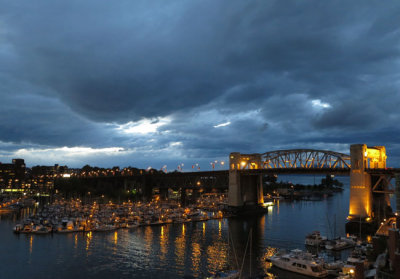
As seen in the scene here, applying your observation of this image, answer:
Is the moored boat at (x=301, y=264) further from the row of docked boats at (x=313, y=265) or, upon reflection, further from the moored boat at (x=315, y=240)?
the moored boat at (x=315, y=240)

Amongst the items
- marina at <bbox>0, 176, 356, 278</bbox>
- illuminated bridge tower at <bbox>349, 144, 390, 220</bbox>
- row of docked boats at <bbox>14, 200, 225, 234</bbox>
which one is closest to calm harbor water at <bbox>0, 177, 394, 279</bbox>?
marina at <bbox>0, 176, 356, 278</bbox>

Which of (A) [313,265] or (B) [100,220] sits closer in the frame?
(A) [313,265]

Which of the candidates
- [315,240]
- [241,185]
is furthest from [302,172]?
[315,240]

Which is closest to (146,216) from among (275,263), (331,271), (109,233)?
(109,233)

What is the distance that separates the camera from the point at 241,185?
9950 centimetres

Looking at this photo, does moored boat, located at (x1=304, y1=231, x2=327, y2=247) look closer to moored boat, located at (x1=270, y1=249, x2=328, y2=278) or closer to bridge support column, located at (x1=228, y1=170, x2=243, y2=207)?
moored boat, located at (x1=270, y1=249, x2=328, y2=278)

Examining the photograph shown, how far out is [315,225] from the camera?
238ft

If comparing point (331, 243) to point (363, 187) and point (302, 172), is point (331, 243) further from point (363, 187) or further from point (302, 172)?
point (302, 172)

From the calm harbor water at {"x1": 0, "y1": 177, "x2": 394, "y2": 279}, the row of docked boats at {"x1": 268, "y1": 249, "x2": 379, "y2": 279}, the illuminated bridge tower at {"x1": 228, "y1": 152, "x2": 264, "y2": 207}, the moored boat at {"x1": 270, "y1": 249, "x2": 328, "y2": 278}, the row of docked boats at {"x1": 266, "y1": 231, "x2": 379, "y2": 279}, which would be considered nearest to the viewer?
the row of docked boats at {"x1": 266, "y1": 231, "x2": 379, "y2": 279}

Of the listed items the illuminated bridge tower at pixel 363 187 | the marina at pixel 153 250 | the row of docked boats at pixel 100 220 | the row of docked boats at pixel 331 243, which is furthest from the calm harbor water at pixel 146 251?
the illuminated bridge tower at pixel 363 187

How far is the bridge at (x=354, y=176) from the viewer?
63781 mm

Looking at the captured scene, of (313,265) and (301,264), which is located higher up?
(313,265)

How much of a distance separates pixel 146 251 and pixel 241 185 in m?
56.6

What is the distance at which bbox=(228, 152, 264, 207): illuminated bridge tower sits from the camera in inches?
3808
